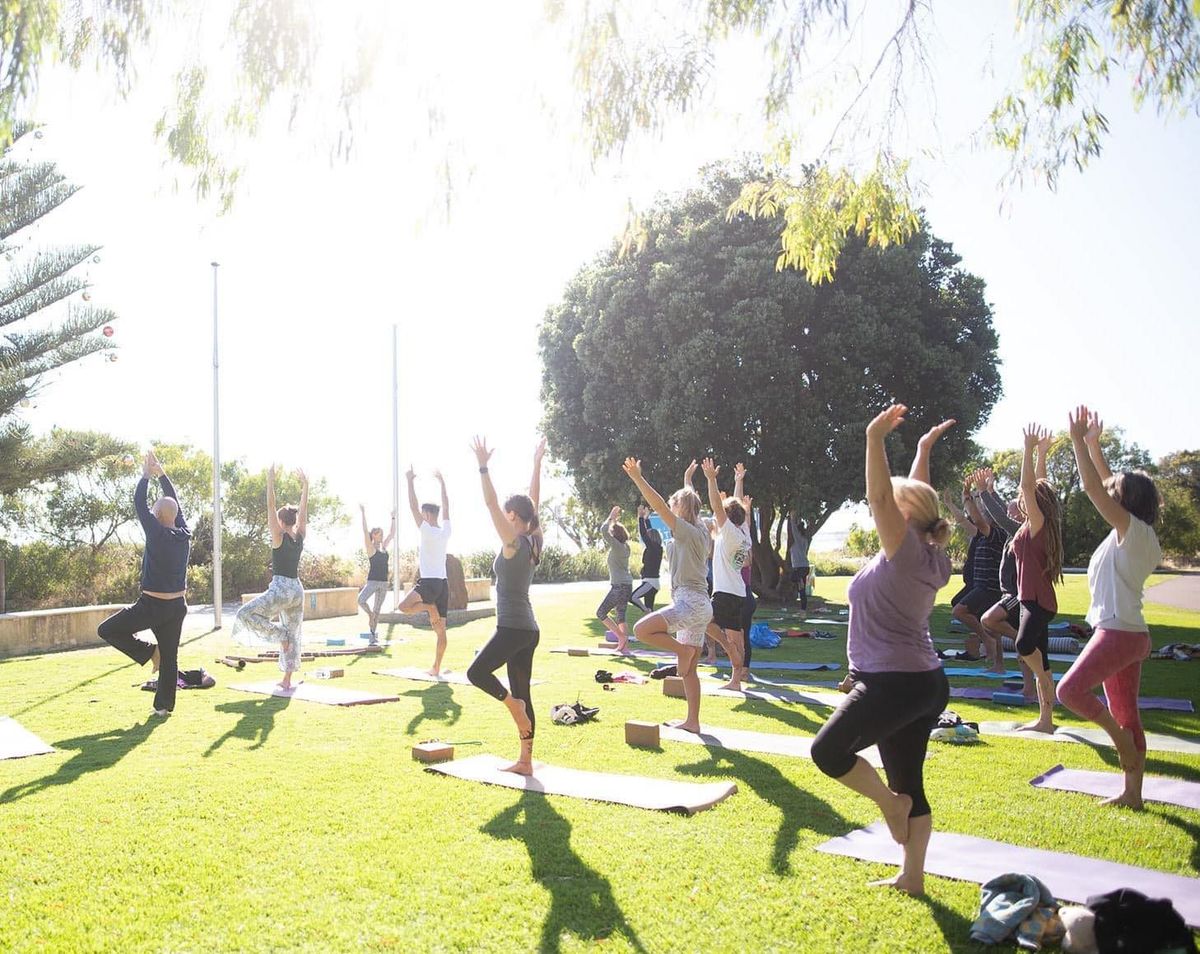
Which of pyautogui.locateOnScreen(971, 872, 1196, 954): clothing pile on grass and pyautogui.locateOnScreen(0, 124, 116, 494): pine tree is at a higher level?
pyautogui.locateOnScreen(0, 124, 116, 494): pine tree

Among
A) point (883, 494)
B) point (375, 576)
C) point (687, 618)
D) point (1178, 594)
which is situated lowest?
point (1178, 594)

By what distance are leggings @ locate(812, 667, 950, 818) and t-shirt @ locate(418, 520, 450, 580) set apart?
8.10m

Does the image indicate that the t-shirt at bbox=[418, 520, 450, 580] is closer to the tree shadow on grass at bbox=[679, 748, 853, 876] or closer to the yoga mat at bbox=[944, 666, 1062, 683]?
the tree shadow on grass at bbox=[679, 748, 853, 876]

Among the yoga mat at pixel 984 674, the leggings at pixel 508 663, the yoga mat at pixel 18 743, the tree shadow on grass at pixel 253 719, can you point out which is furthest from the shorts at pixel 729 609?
the yoga mat at pixel 18 743

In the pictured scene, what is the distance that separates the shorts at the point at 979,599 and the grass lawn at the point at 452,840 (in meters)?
2.95

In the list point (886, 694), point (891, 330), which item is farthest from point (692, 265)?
point (886, 694)

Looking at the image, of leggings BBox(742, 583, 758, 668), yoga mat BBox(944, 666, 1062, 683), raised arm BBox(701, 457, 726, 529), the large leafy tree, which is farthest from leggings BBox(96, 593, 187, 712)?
the large leafy tree

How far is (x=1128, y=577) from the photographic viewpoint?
17.9 ft

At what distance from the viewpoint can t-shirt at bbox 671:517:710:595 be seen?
795cm

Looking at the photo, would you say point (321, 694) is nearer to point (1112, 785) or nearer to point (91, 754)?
point (91, 754)

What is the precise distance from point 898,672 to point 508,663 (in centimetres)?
308

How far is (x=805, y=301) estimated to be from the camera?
21672mm

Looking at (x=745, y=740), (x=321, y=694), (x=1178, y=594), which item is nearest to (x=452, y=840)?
(x=745, y=740)

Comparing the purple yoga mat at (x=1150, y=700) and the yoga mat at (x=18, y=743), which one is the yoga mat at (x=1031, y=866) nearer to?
the purple yoga mat at (x=1150, y=700)
